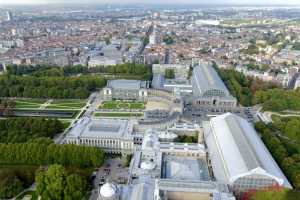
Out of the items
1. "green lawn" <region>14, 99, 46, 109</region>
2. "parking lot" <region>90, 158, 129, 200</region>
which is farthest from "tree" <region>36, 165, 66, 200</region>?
A: "green lawn" <region>14, 99, 46, 109</region>

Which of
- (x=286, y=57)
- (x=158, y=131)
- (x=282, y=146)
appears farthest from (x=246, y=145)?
(x=286, y=57)

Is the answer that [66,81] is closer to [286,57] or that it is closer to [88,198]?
[88,198]

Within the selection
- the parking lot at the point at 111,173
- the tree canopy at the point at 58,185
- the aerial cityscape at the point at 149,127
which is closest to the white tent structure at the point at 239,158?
the aerial cityscape at the point at 149,127

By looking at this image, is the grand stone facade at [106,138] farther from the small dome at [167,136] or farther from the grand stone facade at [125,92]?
the grand stone facade at [125,92]

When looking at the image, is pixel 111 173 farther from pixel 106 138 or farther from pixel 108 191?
pixel 108 191

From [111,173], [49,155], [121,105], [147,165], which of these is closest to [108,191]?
[147,165]
